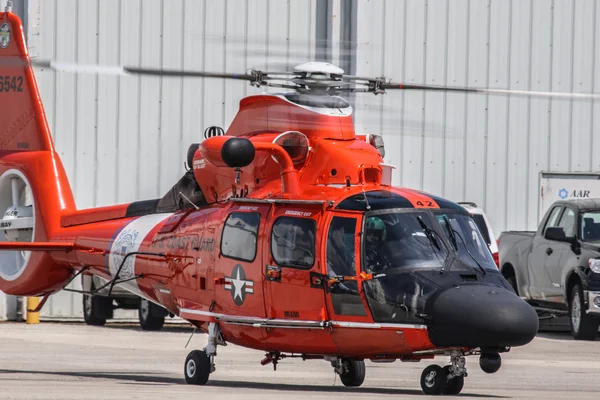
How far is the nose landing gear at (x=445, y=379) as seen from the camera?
39.2 ft

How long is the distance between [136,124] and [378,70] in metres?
4.68

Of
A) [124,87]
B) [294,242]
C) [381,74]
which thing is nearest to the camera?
[294,242]

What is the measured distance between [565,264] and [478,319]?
9869 mm

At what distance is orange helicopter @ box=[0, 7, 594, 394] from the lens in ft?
38.1

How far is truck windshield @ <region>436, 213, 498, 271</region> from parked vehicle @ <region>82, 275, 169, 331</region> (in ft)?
31.0

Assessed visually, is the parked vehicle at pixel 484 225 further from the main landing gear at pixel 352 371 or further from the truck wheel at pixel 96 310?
the main landing gear at pixel 352 371

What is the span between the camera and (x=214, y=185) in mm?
13953

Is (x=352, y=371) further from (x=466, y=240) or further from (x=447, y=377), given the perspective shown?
(x=466, y=240)

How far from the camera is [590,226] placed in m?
20.5

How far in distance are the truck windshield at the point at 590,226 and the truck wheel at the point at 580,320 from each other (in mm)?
791

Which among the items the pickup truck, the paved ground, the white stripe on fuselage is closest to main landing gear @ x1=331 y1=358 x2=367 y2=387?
the paved ground

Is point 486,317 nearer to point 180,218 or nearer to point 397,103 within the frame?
point 180,218

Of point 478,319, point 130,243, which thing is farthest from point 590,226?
point 478,319

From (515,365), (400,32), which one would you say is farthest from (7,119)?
(400,32)
